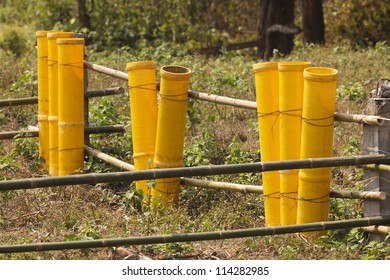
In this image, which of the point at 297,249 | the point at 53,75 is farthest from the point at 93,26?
the point at 297,249

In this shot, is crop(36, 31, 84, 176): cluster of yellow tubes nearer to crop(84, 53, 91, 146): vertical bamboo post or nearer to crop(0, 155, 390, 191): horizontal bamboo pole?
crop(84, 53, 91, 146): vertical bamboo post

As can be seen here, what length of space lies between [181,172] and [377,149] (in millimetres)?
1059

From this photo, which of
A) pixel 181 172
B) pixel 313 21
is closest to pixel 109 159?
pixel 181 172

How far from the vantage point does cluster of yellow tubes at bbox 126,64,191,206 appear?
240 inches

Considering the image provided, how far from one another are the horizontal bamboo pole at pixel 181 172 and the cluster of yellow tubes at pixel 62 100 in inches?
77.2

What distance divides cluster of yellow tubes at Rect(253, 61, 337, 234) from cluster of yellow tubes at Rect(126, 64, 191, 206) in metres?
0.59

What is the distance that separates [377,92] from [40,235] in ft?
6.80

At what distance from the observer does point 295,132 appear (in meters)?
5.61

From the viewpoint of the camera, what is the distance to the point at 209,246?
18.0 feet

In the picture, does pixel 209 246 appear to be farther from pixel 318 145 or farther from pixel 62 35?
pixel 62 35

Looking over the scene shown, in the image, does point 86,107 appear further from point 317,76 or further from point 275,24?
point 275,24

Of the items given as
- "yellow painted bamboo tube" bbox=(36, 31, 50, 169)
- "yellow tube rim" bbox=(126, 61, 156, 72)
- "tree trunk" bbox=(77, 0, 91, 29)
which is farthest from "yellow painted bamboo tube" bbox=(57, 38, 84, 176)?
"tree trunk" bbox=(77, 0, 91, 29)

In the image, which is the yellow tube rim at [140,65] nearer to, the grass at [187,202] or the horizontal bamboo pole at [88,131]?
the grass at [187,202]

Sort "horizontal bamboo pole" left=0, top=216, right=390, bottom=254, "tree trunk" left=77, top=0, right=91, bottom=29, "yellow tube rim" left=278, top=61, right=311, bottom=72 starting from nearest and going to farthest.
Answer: "horizontal bamboo pole" left=0, top=216, right=390, bottom=254
"yellow tube rim" left=278, top=61, right=311, bottom=72
"tree trunk" left=77, top=0, right=91, bottom=29
